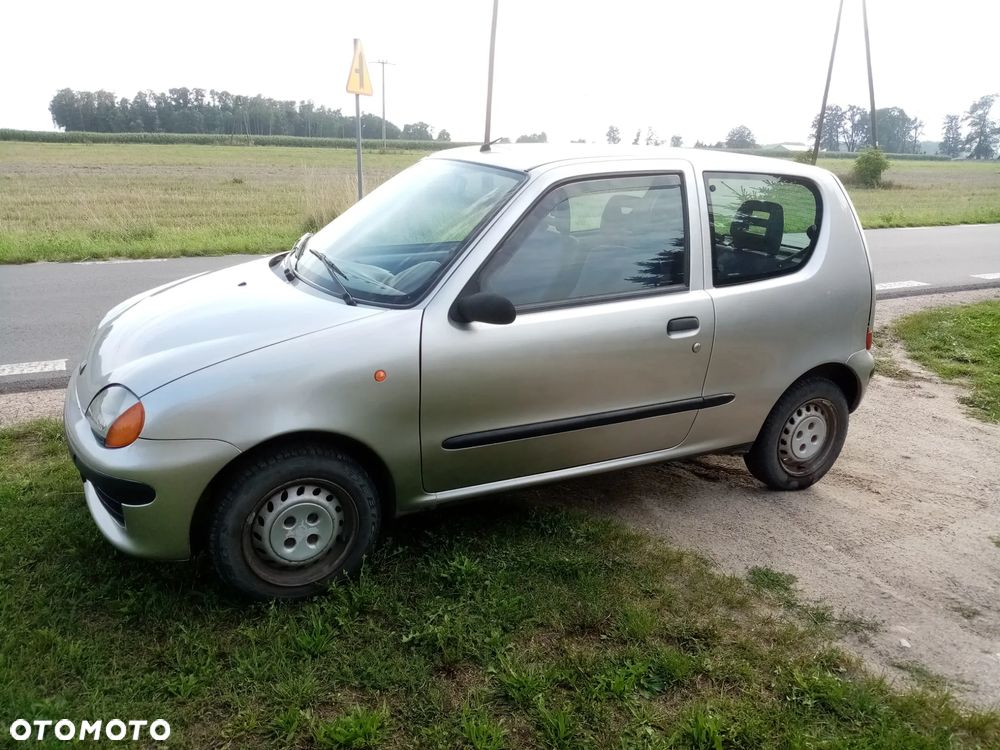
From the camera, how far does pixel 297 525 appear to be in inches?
122

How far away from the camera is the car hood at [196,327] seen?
2.99 m

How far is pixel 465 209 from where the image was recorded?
143 inches

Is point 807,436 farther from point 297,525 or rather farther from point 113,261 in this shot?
point 113,261

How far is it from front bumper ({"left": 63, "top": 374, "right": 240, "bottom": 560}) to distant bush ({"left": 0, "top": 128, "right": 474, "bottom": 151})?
6196cm

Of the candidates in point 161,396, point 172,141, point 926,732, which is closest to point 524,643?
point 926,732

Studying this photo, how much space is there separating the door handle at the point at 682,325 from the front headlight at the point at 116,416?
7.19ft

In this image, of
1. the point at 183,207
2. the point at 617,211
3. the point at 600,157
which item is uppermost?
the point at 600,157

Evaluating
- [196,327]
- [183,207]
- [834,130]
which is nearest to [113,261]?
[196,327]

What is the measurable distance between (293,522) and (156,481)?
52 centimetres

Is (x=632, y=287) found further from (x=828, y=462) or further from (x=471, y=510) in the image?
(x=828, y=462)

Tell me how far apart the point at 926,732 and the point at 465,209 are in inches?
103

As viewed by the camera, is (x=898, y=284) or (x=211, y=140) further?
(x=211, y=140)

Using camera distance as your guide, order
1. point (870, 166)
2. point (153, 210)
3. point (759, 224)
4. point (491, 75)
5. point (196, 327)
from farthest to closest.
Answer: point (870, 166)
point (491, 75)
point (153, 210)
point (759, 224)
point (196, 327)

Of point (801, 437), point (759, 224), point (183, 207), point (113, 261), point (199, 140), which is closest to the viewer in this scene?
point (759, 224)
